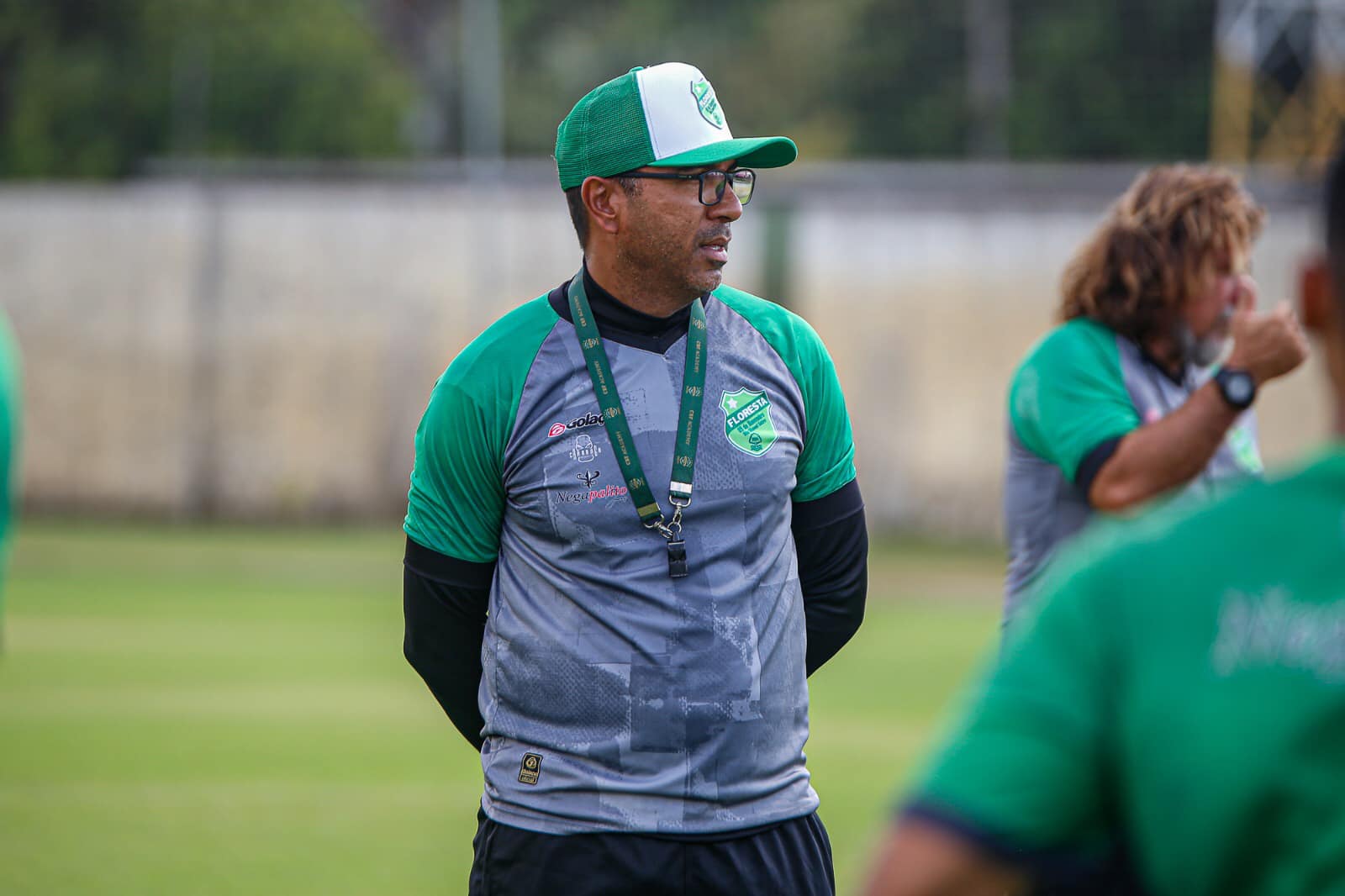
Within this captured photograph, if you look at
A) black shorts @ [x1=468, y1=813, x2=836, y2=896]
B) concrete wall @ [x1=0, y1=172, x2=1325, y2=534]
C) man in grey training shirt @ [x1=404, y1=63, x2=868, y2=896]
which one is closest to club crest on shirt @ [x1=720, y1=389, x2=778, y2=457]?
man in grey training shirt @ [x1=404, y1=63, x2=868, y2=896]

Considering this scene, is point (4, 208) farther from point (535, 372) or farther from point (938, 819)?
point (938, 819)

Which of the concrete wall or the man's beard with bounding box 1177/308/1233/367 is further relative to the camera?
the concrete wall

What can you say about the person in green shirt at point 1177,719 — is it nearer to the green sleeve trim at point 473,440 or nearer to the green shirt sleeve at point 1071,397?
the green sleeve trim at point 473,440

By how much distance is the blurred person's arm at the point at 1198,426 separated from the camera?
13.1ft

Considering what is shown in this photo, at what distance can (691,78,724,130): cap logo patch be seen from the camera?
395cm

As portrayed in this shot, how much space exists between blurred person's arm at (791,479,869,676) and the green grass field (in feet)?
12.3

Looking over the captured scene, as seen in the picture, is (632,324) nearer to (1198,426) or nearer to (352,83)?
Answer: (1198,426)

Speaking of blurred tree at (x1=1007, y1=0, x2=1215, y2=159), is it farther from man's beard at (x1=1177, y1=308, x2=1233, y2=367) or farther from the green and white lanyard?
the green and white lanyard

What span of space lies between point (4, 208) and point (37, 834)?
1942 centimetres

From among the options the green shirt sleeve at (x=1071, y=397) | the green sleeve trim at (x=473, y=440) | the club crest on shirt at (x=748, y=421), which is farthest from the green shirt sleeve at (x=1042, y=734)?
the green shirt sleeve at (x=1071, y=397)

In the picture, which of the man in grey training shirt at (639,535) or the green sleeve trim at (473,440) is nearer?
the man in grey training shirt at (639,535)

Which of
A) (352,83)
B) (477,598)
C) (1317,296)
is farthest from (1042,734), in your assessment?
(352,83)

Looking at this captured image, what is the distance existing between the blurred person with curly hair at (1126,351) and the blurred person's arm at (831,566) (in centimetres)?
45

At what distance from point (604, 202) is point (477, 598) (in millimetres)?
912
